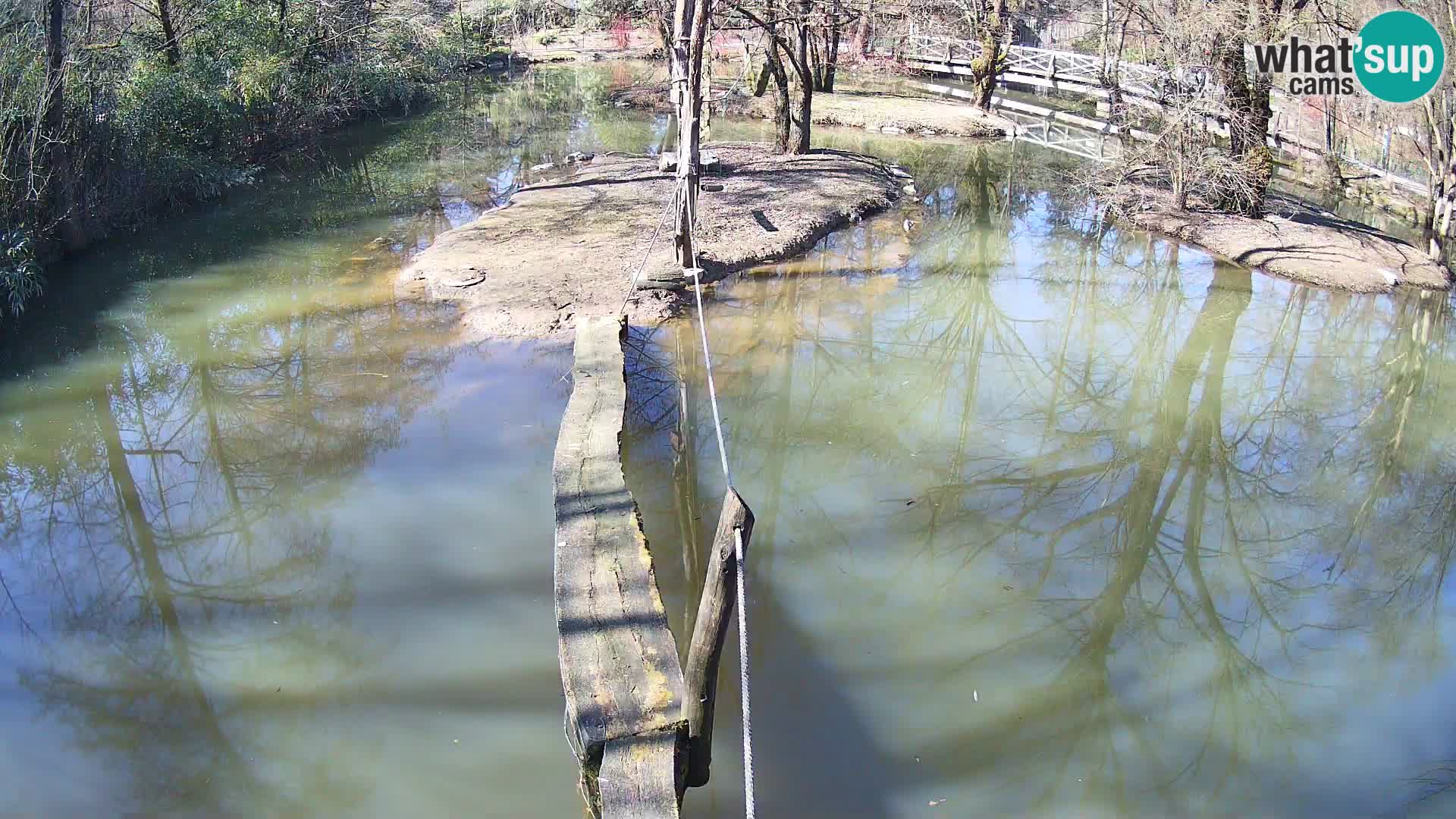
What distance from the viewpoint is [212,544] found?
5.91 meters

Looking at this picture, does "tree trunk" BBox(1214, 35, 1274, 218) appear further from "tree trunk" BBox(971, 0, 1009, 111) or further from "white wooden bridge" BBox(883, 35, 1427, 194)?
"tree trunk" BBox(971, 0, 1009, 111)

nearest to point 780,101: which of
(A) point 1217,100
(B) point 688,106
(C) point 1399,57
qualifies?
(A) point 1217,100

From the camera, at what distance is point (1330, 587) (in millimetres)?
5730

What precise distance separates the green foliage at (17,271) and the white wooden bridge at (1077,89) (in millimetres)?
12672

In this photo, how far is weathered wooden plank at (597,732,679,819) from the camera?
3.29 m

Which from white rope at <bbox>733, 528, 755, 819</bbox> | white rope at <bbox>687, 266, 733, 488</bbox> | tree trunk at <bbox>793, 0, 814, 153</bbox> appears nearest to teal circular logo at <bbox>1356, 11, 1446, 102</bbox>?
tree trunk at <bbox>793, 0, 814, 153</bbox>

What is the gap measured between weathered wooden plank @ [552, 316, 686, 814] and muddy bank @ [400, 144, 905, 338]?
3414 millimetres

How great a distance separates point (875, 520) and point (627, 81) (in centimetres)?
2341

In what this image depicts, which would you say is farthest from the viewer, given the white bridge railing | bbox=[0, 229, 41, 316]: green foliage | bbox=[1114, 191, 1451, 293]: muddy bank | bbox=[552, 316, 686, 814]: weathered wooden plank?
the white bridge railing

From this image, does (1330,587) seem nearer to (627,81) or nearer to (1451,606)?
(1451,606)

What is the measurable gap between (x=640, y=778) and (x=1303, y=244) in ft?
37.0

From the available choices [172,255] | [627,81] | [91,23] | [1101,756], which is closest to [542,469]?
[1101,756]

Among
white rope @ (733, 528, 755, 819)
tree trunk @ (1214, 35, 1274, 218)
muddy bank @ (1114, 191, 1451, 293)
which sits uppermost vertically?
tree trunk @ (1214, 35, 1274, 218)

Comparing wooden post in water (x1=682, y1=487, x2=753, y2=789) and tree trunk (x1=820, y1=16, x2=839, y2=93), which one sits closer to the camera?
wooden post in water (x1=682, y1=487, x2=753, y2=789)
